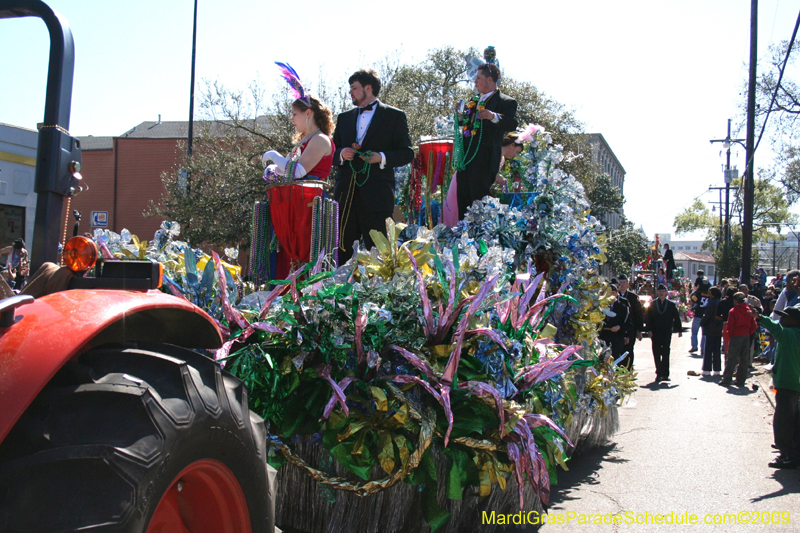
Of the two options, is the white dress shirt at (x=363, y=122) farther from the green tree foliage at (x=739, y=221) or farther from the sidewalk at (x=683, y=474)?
the green tree foliage at (x=739, y=221)

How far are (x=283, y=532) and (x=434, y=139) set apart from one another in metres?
3.56

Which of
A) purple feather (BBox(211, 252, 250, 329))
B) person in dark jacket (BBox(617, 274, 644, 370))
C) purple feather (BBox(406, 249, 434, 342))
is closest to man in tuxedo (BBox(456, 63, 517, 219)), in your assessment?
purple feather (BBox(406, 249, 434, 342))

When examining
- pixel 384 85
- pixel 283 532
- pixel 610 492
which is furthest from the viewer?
pixel 384 85

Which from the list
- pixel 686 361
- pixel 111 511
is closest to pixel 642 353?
pixel 686 361

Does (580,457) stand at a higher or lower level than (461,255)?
lower

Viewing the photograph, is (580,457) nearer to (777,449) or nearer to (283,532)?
(777,449)

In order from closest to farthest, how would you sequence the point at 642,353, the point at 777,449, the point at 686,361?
the point at 777,449 → the point at 686,361 → the point at 642,353

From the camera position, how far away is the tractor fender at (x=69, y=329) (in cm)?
126

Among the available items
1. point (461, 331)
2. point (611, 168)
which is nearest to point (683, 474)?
point (461, 331)

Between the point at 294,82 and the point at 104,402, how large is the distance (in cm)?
336

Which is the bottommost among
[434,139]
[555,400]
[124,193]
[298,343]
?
[555,400]

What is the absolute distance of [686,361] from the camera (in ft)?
51.7

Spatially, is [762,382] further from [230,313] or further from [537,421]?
[230,313]

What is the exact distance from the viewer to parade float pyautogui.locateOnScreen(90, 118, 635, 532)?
271cm
